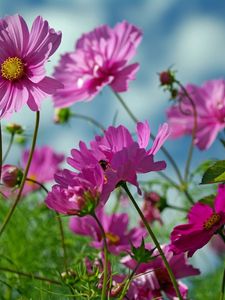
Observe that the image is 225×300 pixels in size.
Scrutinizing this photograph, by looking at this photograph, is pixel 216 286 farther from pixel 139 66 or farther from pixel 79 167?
pixel 79 167

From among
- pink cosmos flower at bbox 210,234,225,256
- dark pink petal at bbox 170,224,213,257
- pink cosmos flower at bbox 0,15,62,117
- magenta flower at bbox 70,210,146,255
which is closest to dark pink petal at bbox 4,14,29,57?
pink cosmos flower at bbox 0,15,62,117

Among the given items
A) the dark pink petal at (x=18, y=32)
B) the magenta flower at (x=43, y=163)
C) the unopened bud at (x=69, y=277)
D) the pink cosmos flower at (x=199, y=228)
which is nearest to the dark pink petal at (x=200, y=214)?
the pink cosmos flower at (x=199, y=228)

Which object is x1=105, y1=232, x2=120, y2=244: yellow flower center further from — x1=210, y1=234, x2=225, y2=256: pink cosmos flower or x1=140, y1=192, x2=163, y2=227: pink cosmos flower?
x1=210, y1=234, x2=225, y2=256: pink cosmos flower

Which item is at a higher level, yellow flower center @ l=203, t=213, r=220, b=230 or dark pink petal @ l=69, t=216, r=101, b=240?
dark pink petal @ l=69, t=216, r=101, b=240

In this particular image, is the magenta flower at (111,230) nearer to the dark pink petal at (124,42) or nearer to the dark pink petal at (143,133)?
the dark pink petal at (124,42)

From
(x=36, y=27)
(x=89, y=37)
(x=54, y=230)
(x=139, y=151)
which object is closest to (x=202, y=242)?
(x=139, y=151)
